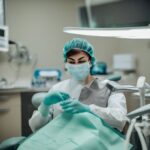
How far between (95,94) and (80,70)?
18 cm

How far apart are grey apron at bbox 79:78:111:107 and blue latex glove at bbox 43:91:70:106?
0.19m

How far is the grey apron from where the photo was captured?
1.52 meters

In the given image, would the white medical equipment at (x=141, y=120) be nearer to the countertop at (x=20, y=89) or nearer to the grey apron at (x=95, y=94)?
the grey apron at (x=95, y=94)

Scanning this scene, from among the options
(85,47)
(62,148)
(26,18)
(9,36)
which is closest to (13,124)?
(9,36)

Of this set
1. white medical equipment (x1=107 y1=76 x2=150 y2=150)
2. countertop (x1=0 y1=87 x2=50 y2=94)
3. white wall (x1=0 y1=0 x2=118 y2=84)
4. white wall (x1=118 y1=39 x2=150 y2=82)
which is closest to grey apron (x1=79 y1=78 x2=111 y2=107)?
white medical equipment (x1=107 y1=76 x2=150 y2=150)

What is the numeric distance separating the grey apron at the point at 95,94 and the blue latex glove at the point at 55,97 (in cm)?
19

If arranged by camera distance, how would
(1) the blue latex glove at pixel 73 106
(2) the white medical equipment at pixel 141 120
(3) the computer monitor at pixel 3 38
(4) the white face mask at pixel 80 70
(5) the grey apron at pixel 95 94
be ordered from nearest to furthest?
(2) the white medical equipment at pixel 141 120
(1) the blue latex glove at pixel 73 106
(5) the grey apron at pixel 95 94
(4) the white face mask at pixel 80 70
(3) the computer monitor at pixel 3 38

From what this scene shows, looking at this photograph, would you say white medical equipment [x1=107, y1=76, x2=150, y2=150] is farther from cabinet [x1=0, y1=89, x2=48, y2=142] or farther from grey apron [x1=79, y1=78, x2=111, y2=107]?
cabinet [x1=0, y1=89, x2=48, y2=142]

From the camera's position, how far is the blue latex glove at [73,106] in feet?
4.22

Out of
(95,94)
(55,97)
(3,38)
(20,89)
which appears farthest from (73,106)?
(3,38)

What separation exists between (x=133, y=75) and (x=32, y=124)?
1.84m

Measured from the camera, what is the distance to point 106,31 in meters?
1.21

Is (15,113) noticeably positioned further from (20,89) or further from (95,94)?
(95,94)

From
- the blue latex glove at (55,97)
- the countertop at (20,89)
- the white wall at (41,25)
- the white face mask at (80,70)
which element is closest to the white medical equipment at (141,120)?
the blue latex glove at (55,97)
